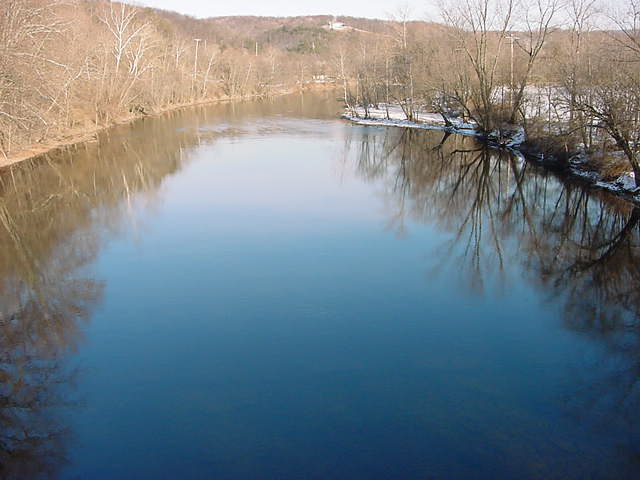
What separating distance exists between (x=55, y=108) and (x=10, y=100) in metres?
7.85

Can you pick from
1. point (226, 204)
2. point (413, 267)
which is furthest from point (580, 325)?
point (226, 204)

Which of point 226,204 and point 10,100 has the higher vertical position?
point 10,100

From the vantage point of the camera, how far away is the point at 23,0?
57.4 ft

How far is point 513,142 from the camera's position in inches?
910

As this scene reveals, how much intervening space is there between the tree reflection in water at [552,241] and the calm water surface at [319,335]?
0.18ft

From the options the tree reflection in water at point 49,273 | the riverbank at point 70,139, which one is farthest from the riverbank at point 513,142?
the riverbank at point 70,139

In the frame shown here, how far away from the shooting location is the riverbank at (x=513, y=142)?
48.1 feet

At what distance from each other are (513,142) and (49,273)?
1986 cm

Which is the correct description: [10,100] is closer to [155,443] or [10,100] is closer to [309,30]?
[155,443]

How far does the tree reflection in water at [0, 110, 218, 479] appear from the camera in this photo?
5414 mm

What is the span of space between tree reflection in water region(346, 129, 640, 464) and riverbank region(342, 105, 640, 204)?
23.6 inches

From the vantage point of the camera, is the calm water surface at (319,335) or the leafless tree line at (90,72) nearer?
the calm water surface at (319,335)

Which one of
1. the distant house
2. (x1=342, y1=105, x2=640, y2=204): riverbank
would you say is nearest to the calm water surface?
(x1=342, y1=105, x2=640, y2=204): riverbank

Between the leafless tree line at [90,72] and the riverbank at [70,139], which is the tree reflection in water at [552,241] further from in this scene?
the riverbank at [70,139]
